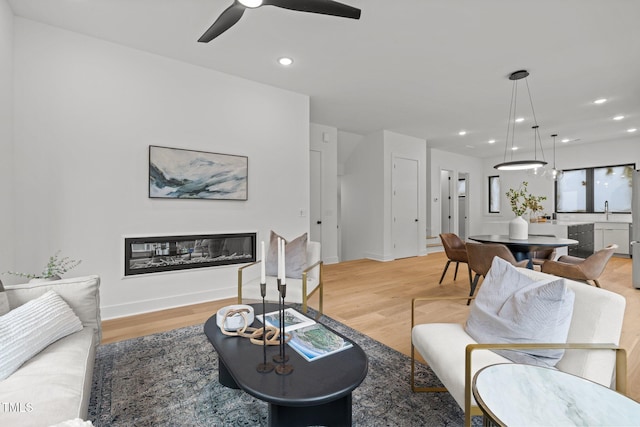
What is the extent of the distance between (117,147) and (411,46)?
315cm

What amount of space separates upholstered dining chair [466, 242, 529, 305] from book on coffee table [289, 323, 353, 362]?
7.99 ft

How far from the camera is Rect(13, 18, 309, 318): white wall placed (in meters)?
2.68

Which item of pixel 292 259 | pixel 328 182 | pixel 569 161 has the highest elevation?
pixel 569 161

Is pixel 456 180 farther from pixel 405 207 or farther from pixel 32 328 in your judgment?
pixel 32 328

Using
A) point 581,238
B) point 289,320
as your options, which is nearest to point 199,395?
point 289,320

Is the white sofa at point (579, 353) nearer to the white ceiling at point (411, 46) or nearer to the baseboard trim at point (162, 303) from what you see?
the white ceiling at point (411, 46)

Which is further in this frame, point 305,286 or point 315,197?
point 315,197

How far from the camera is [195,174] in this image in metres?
3.45

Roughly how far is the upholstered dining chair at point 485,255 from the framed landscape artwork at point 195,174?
2.83 metres

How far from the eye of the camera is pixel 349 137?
656 cm

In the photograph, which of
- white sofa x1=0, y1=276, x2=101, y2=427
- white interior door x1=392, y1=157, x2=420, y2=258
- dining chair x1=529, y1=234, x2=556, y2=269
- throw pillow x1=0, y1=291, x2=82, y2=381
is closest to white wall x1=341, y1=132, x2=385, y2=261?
white interior door x1=392, y1=157, x2=420, y2=258

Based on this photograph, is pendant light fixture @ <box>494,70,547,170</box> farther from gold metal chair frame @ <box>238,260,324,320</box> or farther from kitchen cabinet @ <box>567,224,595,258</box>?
gold metal chair frame @ <box>238,260,324,320</box>

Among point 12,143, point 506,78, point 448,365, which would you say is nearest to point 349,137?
point 506,78

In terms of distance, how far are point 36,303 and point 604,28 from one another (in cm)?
474
